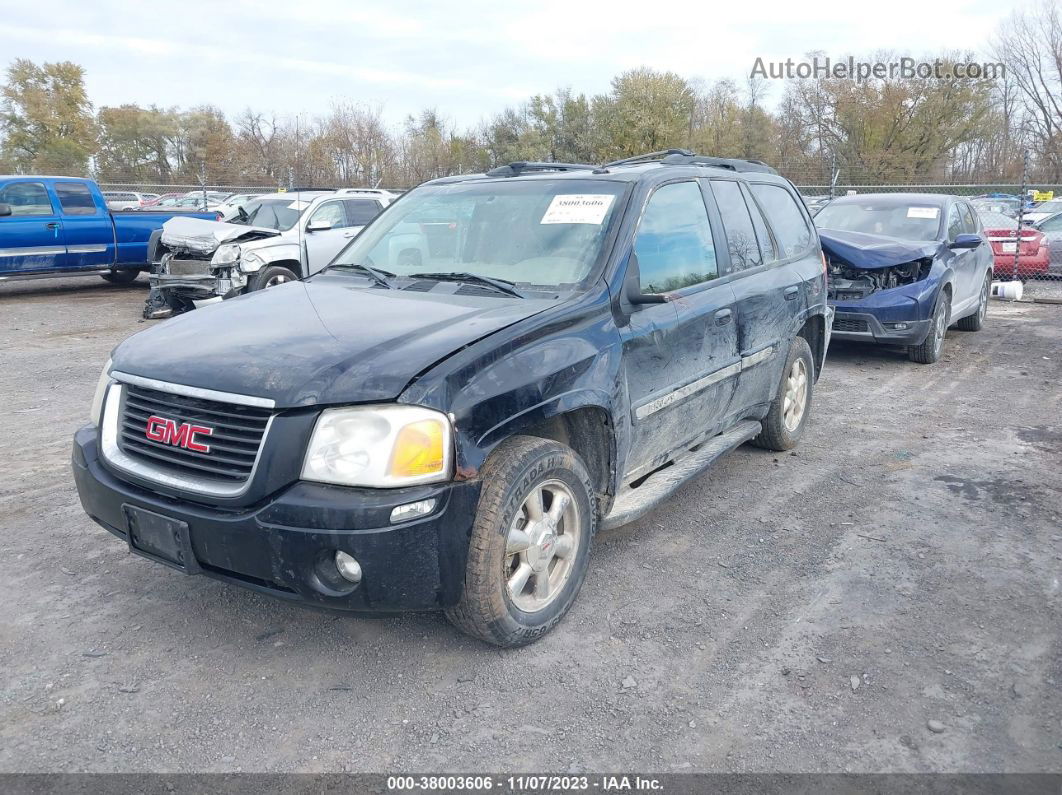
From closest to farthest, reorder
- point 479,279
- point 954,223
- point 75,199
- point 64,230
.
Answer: point 479,279
point 954,223
point 64,230
point 75,199

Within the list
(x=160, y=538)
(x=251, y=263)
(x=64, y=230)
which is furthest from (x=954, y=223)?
(x=64, y=230)

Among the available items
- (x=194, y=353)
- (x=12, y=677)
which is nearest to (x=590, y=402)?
(x=194, y=353)

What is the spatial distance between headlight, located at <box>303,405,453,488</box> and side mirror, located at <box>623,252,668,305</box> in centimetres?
124

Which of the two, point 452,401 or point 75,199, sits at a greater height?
point 75,199

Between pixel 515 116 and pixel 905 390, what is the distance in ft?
152

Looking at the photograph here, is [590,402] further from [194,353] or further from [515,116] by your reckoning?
[515,116]

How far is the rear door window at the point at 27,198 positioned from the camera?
1266 cm

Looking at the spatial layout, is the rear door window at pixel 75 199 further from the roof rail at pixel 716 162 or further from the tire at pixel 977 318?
the tire at pixel 977 318

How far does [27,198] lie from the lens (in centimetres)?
1279

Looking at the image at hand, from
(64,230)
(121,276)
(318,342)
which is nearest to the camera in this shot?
(318,342)

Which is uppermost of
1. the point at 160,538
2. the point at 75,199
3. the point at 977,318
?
the point at 75,199

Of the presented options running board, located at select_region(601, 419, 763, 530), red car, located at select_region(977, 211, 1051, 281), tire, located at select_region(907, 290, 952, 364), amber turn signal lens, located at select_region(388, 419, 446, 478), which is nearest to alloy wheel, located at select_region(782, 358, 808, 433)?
running board, located at select_region(601, 419, 763, 530)

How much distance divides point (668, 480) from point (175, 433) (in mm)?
2261

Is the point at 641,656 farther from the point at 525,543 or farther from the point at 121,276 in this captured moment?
the point at 121,276
